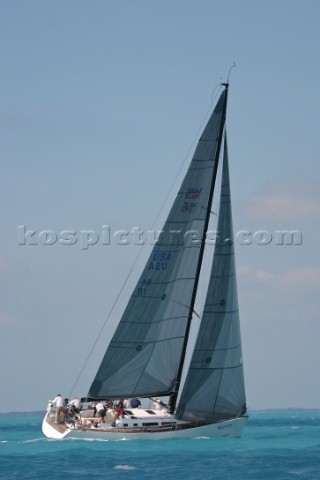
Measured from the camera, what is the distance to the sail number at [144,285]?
48.9m

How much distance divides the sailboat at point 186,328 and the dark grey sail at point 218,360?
49 mm

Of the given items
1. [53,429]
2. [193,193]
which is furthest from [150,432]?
[193,193]

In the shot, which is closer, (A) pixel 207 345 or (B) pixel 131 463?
(B) pixel 131 463

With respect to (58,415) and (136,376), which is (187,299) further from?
(58,415)

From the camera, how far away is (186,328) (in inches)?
1919

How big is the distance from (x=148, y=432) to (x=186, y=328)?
5.91 meters

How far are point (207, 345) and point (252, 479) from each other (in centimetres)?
1359

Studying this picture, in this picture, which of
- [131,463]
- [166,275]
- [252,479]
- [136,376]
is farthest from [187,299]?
[252,479]

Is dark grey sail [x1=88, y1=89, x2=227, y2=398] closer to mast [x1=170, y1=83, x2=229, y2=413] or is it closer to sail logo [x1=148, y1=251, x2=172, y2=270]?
sail logo [x1=148, y1=251, x2=172, y2=270]

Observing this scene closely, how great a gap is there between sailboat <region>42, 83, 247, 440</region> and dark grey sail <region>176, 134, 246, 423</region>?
5 centimetres

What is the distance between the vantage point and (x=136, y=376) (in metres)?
48.7

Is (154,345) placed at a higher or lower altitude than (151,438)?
higher

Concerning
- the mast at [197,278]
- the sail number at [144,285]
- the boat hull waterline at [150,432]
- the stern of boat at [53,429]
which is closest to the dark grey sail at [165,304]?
the sail number at [144,285]

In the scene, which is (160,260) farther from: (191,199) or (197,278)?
(191,199)
